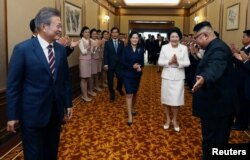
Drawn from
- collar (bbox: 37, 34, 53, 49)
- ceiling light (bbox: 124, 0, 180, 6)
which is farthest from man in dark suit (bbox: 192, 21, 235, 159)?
ceiling light (bbox: 124, 0, 180, 6)

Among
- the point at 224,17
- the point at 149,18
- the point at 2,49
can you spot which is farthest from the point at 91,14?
the point at 149,18

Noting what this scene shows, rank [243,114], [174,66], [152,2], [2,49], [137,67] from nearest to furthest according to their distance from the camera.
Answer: [2,49] → [174,66] → [243,114] → [137,67] → [152,2]

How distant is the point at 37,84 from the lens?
2.54 m

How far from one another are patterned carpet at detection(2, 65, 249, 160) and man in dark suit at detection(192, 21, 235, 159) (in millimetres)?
855

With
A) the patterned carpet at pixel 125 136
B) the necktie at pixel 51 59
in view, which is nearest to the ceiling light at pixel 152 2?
the patterned carpet at pixel 125 136

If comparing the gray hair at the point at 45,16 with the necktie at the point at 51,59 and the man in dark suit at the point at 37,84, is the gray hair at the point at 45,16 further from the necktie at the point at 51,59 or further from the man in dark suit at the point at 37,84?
the necktie at the point at 51,59

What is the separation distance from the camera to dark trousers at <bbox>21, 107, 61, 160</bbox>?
259 centimetres

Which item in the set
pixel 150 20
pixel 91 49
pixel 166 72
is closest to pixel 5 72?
pixel 166 72

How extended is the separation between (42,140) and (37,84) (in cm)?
53

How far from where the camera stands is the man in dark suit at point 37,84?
2.49m

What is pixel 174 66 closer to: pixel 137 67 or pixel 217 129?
pixel 137 67

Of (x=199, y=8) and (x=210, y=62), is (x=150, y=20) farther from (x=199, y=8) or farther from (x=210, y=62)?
(x=210, y=62)

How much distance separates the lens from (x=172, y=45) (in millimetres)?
5043

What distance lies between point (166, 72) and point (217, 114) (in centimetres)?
194
